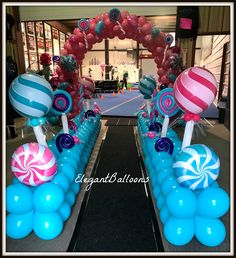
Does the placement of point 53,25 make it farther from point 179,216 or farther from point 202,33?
point 179,216

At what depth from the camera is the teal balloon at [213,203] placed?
1591mm

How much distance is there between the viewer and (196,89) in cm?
178

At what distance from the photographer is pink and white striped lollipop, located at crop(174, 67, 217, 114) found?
179cm

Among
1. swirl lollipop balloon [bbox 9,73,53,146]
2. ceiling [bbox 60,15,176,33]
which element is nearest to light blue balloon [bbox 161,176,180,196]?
swirl lollipop balloon [bbox 9,73,53,146]

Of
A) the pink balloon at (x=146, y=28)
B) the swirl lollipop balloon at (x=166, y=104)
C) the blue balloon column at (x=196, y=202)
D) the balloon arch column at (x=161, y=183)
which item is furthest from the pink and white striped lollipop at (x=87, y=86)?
the blue balloon column at (x=196, y=202)

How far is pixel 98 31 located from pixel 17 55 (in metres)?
3.67

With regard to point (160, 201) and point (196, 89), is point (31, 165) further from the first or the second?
point (196, 89)

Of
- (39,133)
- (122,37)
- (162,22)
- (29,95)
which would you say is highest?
(162,22)

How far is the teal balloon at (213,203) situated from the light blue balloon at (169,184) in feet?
0.70

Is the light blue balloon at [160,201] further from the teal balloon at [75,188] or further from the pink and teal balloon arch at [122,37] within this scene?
the pink and teal balloon arch at [122,37]

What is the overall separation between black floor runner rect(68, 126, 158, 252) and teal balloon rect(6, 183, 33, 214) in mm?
452

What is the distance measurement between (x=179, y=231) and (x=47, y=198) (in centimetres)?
99

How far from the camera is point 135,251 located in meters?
1.63

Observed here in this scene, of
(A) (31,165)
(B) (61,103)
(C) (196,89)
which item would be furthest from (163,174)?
(B) (61,103)
